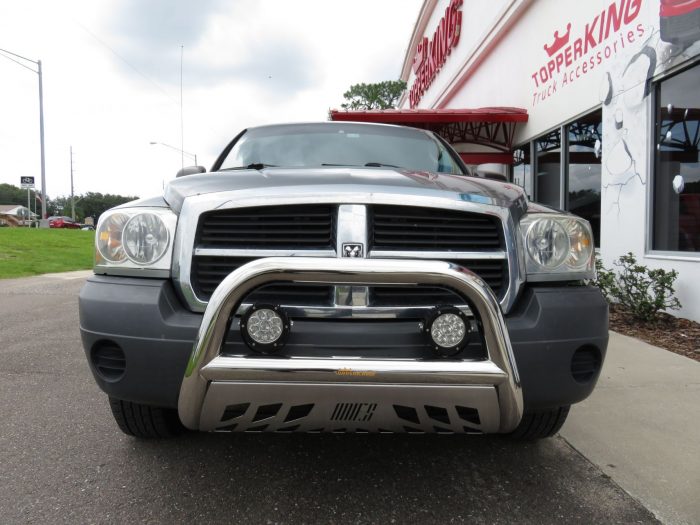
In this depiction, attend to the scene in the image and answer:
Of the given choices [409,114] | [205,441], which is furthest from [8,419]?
[409,114]

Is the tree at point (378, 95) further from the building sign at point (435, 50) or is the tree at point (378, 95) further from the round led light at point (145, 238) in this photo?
the round led light at point (145, 238)

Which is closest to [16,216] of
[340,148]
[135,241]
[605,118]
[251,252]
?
[605,118]

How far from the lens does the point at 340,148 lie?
3182 millimetres

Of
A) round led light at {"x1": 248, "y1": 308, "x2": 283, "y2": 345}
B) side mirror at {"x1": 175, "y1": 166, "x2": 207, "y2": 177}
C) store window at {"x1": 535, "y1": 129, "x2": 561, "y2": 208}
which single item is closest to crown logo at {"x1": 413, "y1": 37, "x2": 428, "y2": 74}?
store window at {"x1": 535, "y1": 129, "x2": 561, "y2": 208}

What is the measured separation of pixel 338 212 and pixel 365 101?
40758mm

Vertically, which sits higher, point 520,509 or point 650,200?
point 650,200

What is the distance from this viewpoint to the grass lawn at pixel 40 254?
456 inches

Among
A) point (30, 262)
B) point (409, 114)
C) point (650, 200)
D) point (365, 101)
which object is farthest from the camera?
point (365, 101)

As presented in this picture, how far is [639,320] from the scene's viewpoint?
5.28 metres

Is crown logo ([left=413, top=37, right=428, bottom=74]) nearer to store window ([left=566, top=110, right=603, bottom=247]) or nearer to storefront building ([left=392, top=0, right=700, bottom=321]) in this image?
storefront building ([left=392, top=0, right=700, bottom=321])

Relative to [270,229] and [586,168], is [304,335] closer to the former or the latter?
[270,229]

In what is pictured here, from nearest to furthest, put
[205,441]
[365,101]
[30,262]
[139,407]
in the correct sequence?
[139,407], [205,441], [30,262], [365,101]

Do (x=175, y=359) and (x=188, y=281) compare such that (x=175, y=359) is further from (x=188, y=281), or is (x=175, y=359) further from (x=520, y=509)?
(x=520, y=509)

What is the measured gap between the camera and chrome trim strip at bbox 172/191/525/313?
1.91 m
